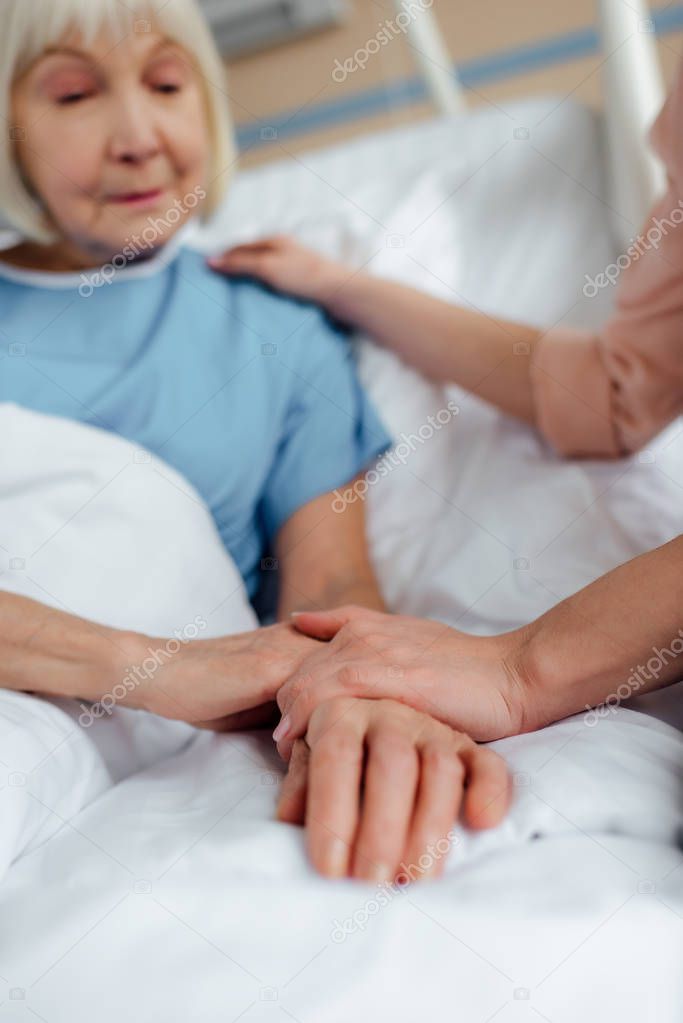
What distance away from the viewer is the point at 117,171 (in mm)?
1039

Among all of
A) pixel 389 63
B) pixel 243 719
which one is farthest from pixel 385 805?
pixel 389 63

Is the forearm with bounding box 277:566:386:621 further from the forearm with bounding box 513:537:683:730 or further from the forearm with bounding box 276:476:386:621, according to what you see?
the forearm with bounding box 513:537:683:730

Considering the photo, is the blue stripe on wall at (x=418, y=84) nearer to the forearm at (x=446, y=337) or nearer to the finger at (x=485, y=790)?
the forearm at (x=446, y=337)

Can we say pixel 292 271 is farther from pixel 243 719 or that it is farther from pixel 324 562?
pixel 243 719

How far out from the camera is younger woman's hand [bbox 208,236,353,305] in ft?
3.98

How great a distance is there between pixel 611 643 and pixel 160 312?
684 millimetres

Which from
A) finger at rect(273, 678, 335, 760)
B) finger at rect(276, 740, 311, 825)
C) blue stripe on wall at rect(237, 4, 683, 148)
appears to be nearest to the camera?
finger at rect(276, 740, 311, 825)

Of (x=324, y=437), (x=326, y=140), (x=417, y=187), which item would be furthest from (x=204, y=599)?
(x=326, y=140)

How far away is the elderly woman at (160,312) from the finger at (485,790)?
0.39 meters

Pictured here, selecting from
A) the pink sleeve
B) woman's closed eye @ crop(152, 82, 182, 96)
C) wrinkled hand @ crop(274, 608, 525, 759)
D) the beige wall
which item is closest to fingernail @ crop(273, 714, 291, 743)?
wrinkled hand @ crop(274, 608, 525, 759)

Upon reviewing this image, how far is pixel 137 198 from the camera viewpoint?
41.9 inches

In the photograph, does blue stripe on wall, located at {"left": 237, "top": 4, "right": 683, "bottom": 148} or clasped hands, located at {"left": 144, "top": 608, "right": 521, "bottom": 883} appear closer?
clasped hands, located at {"left": 144, "top": 608, "right": 521, "bottom": 883}

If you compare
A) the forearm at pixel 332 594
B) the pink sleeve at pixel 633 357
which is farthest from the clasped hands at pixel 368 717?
the pink sleeve at pixel 633 357

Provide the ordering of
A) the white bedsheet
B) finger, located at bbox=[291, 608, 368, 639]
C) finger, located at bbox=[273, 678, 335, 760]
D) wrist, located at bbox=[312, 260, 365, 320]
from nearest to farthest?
the white bedsheet < finger, located at bbox=[273, 678, 335, 760] < finger, located at bbox=[291, 608, 368, 639] < wrist, located at bbox=[312, 260, 365, 320]
